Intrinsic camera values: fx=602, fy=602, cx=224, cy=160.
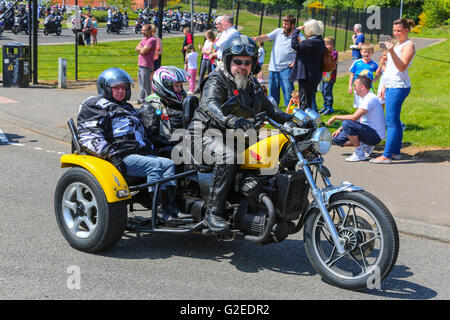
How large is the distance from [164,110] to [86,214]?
4.15ft

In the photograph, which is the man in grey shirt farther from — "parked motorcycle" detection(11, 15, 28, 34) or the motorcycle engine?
"parked motorcycle" detection(11, 15, 28, 34)

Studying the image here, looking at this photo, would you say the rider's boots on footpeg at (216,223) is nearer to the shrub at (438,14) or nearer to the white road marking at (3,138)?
the white road marking at (3,138)

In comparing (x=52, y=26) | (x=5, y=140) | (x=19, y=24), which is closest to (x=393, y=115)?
(x=5, y=140)

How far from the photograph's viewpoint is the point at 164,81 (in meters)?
5.77

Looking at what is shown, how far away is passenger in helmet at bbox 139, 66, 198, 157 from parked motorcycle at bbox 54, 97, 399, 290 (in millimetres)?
516

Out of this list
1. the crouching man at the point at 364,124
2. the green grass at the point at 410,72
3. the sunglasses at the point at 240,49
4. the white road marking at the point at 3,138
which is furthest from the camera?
the green grass at the point at 410,72

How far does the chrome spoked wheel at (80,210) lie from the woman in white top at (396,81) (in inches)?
196

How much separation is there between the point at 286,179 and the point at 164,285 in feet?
4.08

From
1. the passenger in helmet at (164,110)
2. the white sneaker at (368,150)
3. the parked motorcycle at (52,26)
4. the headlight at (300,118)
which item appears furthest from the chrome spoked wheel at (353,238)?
the parked motorcycle at (52,26)

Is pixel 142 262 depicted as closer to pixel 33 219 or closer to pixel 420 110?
pixel 33 219

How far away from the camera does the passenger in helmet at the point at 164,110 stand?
5.77 meters

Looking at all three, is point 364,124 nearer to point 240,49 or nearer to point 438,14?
point 240,49

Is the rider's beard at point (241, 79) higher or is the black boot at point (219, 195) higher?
the rider's beard at point (241, 79)

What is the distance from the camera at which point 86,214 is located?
5273mm
